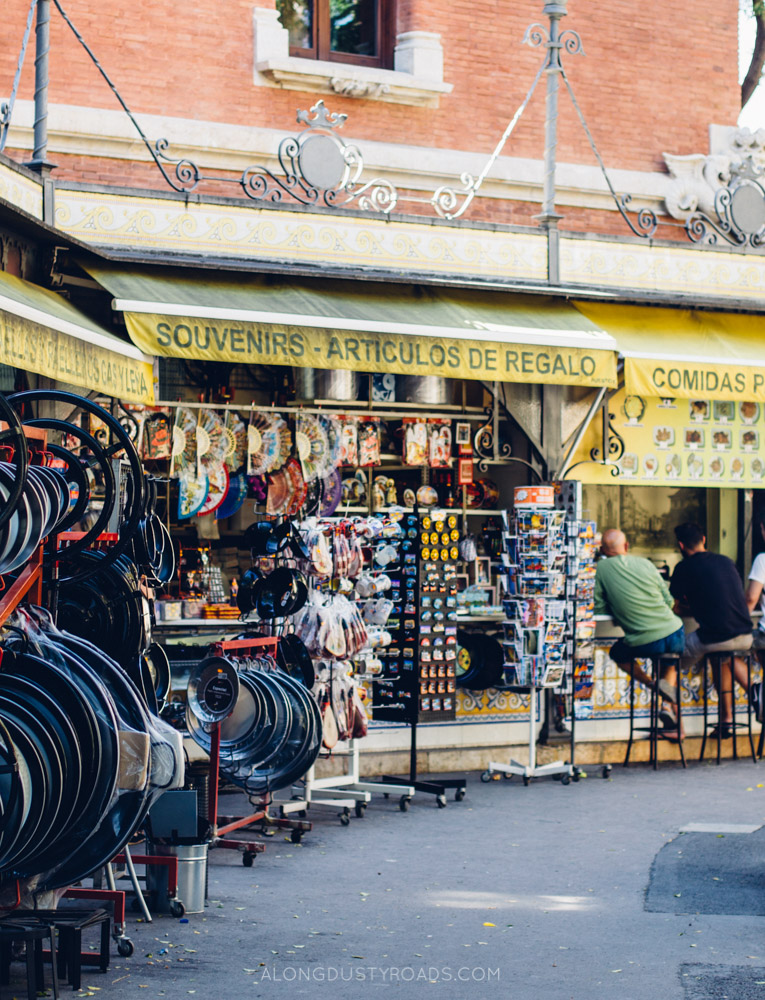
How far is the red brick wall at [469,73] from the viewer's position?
1353 centimetres

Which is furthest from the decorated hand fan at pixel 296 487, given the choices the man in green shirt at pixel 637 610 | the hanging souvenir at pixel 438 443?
the man in green shirt at pixel 637 610

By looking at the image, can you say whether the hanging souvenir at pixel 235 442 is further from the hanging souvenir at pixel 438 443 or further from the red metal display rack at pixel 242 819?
the red metal display rack at pixel 242 819

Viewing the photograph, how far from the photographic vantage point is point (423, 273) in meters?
11.6

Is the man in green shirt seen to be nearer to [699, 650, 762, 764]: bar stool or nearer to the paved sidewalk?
[699, 650, 762, 764]: bar stool

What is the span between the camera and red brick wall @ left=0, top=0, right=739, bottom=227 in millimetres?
13531

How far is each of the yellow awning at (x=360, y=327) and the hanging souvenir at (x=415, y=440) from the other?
0.94 meters

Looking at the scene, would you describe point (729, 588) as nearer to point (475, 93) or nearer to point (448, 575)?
point (448, 575)

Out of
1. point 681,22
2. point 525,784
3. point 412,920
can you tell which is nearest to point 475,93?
point 681,22

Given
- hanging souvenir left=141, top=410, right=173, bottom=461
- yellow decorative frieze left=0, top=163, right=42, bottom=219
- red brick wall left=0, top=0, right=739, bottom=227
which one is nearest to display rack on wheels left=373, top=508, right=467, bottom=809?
hanging souvenir left=141, top=410, right=173, bottom=461

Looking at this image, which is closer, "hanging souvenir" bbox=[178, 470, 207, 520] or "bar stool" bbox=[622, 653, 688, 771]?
"hanging souvenir" bbox=[178, 470, 207, 520]

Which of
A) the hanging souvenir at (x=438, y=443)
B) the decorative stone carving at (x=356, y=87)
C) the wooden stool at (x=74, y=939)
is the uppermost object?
the decorative stone carving at (x=356, y=87)

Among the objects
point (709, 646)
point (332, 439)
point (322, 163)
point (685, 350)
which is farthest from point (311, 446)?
point (709, 646)

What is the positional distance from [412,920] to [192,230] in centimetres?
535

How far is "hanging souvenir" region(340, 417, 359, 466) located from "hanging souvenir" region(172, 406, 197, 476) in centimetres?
121
